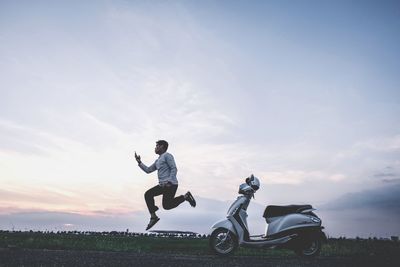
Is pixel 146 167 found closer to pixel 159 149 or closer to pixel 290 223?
pixel 159 149

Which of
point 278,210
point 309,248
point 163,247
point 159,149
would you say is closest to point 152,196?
point 159,149

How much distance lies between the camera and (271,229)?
10.2 meters

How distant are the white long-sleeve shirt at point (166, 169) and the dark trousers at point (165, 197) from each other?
0.14 meters

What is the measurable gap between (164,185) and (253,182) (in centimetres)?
229

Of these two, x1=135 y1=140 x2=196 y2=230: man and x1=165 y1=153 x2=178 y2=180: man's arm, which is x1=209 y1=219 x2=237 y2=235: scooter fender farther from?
x1=165 y1=153 x2=178 y2=180: man's arm

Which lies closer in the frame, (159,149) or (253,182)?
(159,149)

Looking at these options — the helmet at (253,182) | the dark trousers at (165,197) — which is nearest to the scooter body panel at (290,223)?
the helmet at (253,182)

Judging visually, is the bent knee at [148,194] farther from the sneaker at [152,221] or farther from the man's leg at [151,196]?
the sneaker at [152,221]

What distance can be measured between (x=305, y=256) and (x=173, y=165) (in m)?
4.20

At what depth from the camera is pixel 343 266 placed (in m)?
7.12

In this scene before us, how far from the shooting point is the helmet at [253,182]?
33.0 ft

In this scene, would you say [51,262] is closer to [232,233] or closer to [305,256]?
[232,233]

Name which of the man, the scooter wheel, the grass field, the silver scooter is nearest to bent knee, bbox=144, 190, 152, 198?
the man

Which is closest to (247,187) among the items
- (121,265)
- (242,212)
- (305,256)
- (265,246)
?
(242,212)
